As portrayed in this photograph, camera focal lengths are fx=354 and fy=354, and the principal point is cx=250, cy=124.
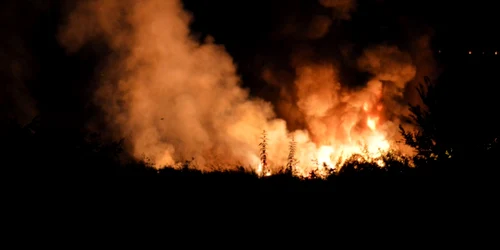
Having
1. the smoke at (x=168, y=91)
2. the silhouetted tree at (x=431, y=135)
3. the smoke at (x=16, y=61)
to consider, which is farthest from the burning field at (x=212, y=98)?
the silhouetted tree at (x=431, y=135)

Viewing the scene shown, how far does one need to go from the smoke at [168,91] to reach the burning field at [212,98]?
37 millimetres

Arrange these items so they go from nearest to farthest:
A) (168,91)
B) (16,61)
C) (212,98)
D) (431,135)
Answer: (431,135) → (16,61) → (168,91) → (212,98)

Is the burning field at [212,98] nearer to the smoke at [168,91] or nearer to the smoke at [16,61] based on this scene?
the smoke at [168,91]

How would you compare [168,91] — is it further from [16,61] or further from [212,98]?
[16,61]

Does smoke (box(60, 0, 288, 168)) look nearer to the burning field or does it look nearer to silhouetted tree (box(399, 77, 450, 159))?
the burning field

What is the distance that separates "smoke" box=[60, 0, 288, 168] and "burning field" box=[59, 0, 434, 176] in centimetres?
4

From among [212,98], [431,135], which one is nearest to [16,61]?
[212,98]

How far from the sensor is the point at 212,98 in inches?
562

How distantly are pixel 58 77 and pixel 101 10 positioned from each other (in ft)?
9.35

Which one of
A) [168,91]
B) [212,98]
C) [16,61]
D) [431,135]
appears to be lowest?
[431,135]

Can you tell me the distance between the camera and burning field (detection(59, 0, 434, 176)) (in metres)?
12.9

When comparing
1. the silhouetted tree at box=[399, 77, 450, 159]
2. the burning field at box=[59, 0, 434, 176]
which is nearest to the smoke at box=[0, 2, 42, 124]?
the burning field at box=[59, 0, 434, 176]

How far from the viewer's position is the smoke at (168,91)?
42.0 ft

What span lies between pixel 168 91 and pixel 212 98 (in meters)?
1.76
